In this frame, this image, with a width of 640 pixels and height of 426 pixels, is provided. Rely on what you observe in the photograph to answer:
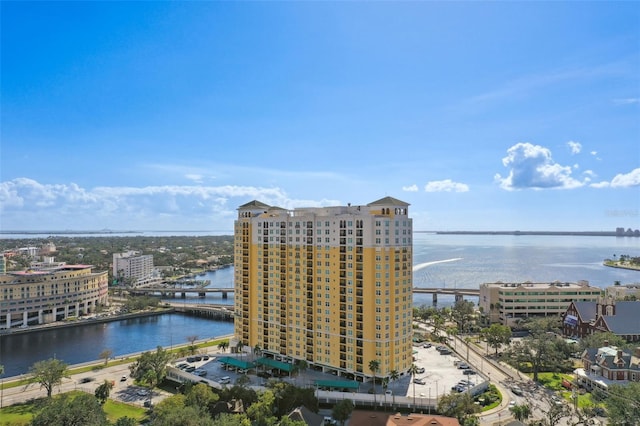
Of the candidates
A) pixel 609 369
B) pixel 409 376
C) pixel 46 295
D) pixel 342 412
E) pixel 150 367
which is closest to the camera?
pixel 342 412

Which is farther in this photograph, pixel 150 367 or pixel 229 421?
pixel 150 367

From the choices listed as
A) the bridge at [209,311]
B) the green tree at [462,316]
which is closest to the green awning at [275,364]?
the green tree at [462,316]

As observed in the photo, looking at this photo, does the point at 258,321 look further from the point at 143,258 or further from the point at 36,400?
the point at 143,258

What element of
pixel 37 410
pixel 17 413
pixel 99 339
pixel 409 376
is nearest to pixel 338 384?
pixel 409 376

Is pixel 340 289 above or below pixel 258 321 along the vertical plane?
above

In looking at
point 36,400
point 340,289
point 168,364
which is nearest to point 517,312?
point 340,289

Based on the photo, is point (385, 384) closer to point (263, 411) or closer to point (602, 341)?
point (263, 411)
